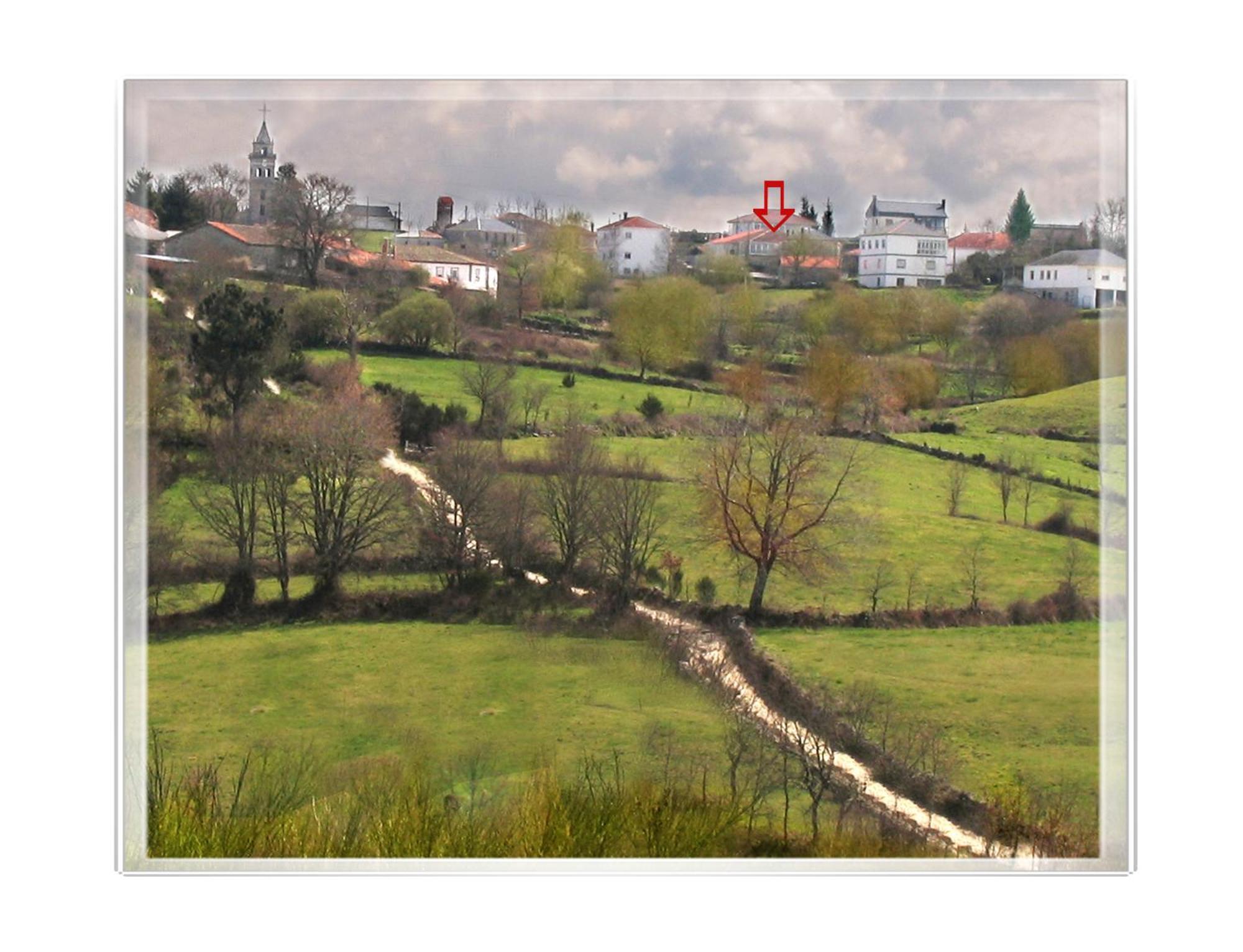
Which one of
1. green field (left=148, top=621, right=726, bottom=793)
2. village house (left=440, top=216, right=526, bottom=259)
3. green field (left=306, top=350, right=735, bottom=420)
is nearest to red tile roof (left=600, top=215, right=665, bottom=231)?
village house (left=440, top=216, right=526, bottom=259)

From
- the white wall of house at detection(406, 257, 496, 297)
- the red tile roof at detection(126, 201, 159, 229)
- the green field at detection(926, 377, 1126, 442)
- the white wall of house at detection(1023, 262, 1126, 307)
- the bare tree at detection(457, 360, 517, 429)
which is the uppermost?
the red tile roof at detection(126, 201, 159, 229)

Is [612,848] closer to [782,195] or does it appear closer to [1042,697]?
[1042,697]

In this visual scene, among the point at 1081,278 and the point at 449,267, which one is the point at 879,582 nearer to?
the point at 1081,278

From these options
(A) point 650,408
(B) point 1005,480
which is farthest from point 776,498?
(B) point 1005,480

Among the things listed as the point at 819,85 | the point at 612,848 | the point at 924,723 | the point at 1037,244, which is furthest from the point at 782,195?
the point at 612,848

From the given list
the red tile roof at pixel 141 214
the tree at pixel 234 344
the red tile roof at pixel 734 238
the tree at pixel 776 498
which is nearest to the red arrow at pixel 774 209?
the red tile roof at pixel 734 238

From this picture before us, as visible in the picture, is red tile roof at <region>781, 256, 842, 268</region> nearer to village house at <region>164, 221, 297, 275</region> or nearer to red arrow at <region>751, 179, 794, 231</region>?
red arrow at <region>751, 179, 794, 231</region>
